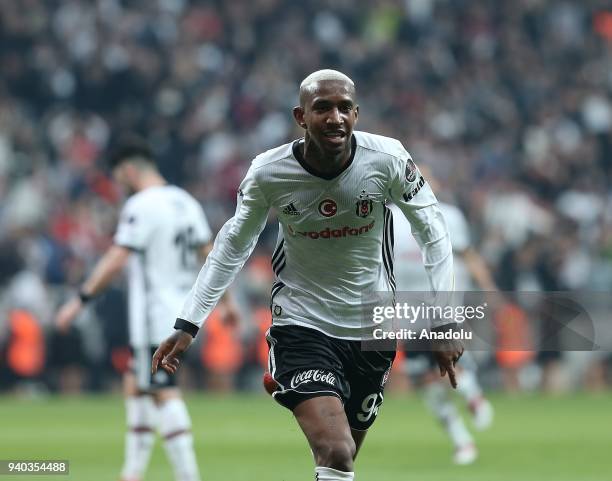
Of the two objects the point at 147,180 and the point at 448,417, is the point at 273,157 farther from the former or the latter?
the point at 448,417

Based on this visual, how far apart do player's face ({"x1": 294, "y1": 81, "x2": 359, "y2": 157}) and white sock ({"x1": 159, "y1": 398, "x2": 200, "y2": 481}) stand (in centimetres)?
350

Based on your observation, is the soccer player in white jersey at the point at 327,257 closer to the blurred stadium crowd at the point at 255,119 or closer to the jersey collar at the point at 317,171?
the jersey collar at the point at 317,171

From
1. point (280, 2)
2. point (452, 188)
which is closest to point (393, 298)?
point (452, 188)

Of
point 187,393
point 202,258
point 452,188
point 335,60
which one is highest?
point 335,60

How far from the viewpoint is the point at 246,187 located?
6.68 m

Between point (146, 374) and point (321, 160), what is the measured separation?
353 cm

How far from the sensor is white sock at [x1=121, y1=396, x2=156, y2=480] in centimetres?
972

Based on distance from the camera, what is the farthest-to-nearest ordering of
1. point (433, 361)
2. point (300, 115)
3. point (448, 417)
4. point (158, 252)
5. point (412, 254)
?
point (412, 254)
point (433, 361)
point (448, 417)
point (158, 252)
point (300, 115)

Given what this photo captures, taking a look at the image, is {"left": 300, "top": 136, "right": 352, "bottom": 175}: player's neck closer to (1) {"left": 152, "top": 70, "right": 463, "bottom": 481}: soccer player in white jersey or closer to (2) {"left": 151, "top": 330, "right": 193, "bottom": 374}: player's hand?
(1) {"left": 152, "top": 70, "right": 463, "bottom": 481}: soccer player in white jersey

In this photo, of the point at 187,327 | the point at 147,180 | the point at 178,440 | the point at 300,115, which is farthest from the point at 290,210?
the point at 147,180

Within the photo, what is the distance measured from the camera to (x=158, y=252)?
32.1ft

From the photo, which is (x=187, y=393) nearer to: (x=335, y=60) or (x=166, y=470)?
(x=335, y=60)

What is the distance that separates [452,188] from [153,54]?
18.4 ft

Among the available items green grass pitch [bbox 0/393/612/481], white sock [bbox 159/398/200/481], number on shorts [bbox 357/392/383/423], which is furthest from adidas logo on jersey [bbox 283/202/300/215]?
green grass pitch [bbox 0/393/612/481]
